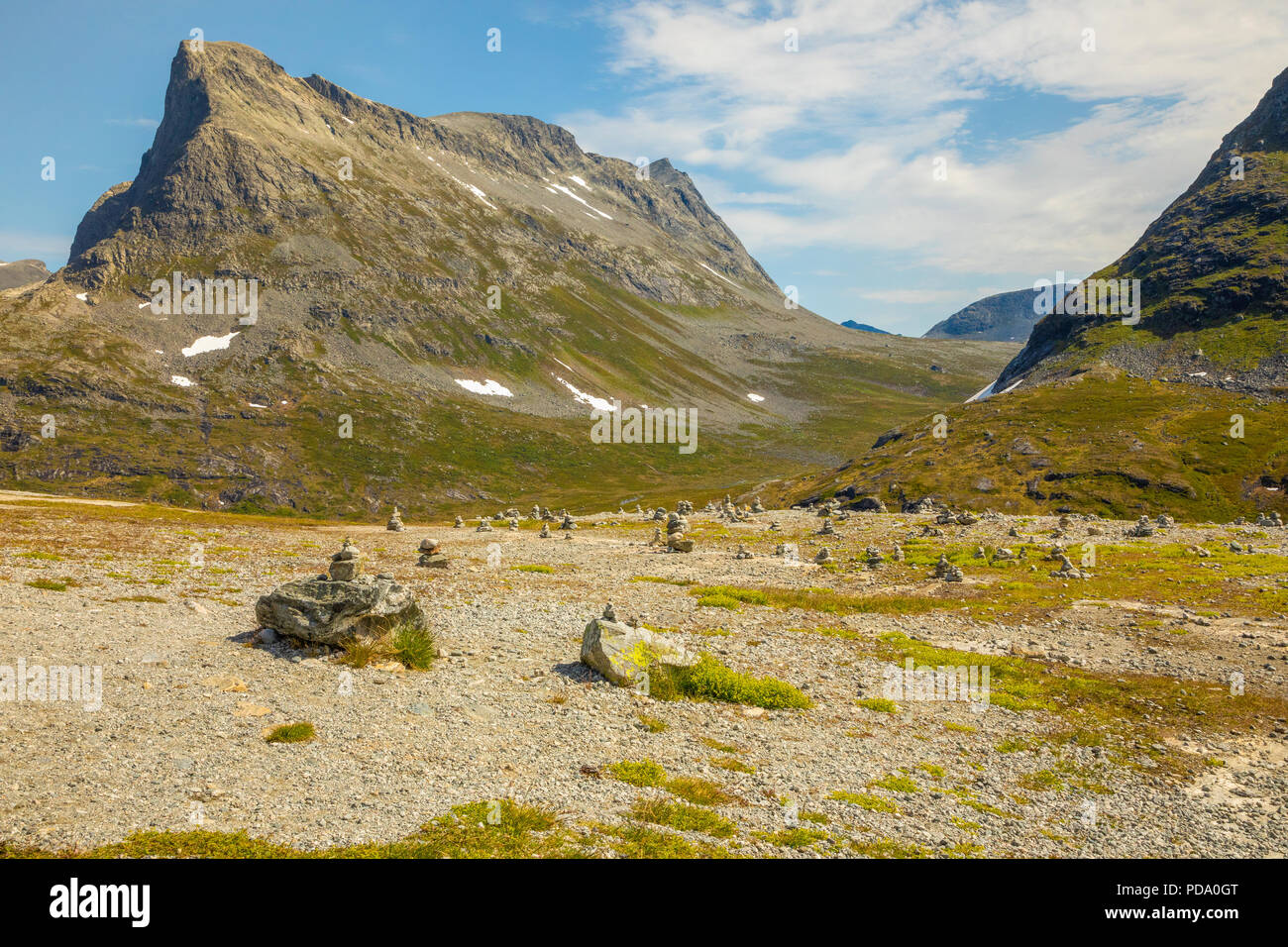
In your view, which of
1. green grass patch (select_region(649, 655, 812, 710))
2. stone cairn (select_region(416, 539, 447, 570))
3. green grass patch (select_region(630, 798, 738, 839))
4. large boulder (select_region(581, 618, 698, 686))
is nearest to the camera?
green grass patch (select_region(630, 798, 738, 839))

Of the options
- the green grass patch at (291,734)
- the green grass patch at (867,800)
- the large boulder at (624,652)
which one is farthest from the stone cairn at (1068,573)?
the green grass patch at (291,734)

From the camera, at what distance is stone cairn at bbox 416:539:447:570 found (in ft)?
142

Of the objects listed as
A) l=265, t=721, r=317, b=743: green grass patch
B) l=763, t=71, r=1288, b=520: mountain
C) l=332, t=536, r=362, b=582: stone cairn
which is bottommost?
l=265, t=721, r=317, b=743: green grass patch

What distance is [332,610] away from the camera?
23.6 metres

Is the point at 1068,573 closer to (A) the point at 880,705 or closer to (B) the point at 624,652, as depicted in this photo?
(A) the point at 880,705

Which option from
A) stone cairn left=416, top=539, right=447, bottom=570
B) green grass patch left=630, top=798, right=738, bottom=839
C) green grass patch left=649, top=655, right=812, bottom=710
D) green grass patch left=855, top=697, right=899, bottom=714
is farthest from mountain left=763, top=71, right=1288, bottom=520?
green grass patch left=630, top=798, right=738, bottom=839

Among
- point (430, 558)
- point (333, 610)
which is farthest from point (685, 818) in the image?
point (430, 558)

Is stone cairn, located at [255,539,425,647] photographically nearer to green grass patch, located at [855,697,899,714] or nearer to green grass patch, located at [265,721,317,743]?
green grass patch, located at [265,721,317,743]

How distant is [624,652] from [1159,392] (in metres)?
139

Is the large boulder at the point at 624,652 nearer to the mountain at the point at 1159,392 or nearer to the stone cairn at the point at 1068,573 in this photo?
the stone cairn at the point at 1068,573

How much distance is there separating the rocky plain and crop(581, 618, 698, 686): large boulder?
585 mm

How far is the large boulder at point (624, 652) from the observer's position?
23.3 meters

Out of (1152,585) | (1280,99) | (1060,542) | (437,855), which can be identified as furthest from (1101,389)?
(437,855)

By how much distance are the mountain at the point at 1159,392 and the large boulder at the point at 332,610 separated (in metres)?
89.0
